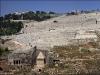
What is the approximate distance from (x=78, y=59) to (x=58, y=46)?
4.48 meters

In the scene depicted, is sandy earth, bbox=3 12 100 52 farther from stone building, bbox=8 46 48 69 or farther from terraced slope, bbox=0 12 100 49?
stone building, bbox=8 46 48 69

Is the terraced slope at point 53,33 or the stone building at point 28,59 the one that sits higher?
the terraced slope at point 53,33

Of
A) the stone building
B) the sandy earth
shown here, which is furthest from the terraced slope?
the stone building

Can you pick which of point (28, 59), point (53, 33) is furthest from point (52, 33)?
point (28, 59)

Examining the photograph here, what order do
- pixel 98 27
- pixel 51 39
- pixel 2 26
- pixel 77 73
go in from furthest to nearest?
pixel 2 26, pixel 98 27, pixel 51 39, pixel 77 73

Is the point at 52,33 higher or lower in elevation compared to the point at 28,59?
higher

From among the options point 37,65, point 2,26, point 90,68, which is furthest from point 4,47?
point 2,26

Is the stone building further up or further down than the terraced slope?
further down

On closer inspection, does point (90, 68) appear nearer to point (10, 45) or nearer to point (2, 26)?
point (10, 45)

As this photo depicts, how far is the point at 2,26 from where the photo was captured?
156ft

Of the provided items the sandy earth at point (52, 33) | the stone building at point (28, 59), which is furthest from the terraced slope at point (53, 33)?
the stone building at point (28, 59)

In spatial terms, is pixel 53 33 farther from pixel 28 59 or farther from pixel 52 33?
pixel 28 59

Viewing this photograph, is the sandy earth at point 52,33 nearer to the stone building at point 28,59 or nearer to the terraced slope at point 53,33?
the terraced slope at point 53,33

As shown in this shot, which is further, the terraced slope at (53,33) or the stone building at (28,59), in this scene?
the terraced slope at (53,33)
